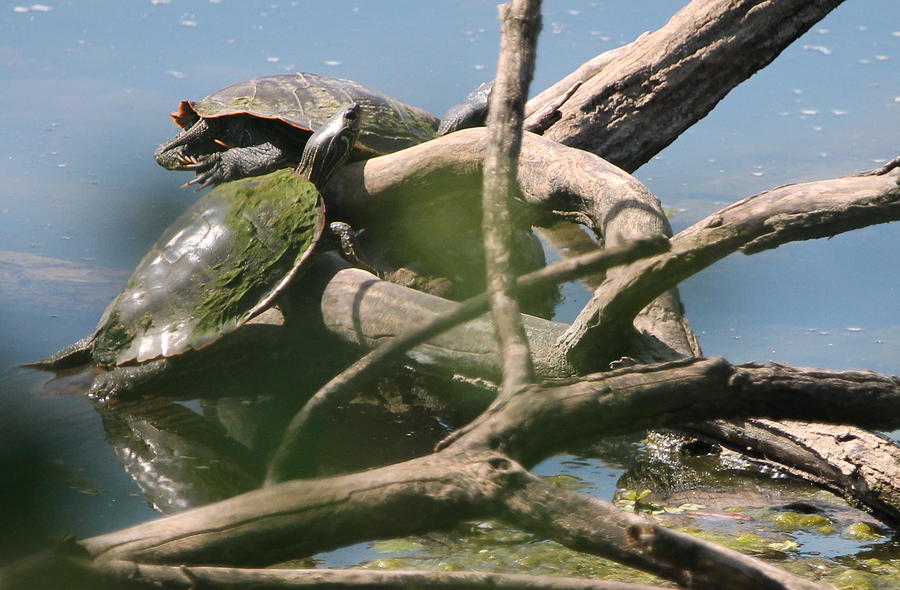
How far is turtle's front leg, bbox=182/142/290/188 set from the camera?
3551 mm

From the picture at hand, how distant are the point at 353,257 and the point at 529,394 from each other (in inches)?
82.3

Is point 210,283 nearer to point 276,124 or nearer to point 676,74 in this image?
point 276,124

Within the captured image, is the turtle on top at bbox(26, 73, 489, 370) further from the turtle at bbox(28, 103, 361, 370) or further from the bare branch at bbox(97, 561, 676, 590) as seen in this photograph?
the bare branch at bbox(97, 561, 676, 590)

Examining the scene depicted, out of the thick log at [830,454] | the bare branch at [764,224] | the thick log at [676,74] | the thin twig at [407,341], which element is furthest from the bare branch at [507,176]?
the thick log at [676,74]

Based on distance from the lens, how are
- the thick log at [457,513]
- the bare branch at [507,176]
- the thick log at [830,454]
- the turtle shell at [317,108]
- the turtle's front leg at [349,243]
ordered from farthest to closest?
1. the turtle shell at [317,108]
2. the turtle's front leg at [349,243]
3. the thick log at [830,454]
4. the bare branch at [507,176]
5. the thick log at [457,513]

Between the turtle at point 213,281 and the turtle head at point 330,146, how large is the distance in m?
0.19

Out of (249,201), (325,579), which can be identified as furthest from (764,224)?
(249,201)

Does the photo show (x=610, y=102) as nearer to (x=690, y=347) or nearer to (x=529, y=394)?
(x=690, y=347)

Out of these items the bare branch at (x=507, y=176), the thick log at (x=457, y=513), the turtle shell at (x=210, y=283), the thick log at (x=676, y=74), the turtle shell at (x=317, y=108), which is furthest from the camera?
the turtle shell at (x=317, y=108)

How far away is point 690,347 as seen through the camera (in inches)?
90.0

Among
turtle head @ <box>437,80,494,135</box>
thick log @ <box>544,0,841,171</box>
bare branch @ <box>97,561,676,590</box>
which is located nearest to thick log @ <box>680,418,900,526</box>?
bare branch @ <box>97,561,676,590</box>

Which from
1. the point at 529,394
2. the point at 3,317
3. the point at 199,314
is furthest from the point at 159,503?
the point at 3,317

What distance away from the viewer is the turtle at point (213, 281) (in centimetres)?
275

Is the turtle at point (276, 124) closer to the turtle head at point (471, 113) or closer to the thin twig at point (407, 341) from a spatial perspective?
the turtle head at point (471, 113)
